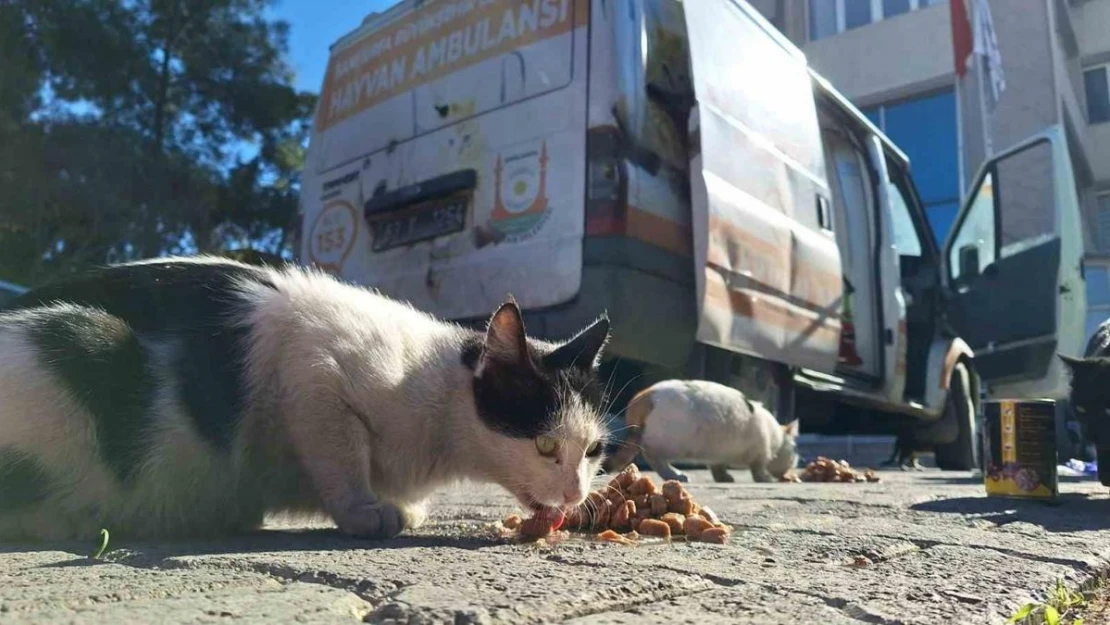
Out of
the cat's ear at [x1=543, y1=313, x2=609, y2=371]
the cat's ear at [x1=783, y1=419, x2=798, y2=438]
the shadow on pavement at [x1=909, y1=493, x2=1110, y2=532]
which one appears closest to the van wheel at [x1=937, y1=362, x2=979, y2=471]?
the cat's ear at [x1=783, y1=419, x2=798, y2=438]

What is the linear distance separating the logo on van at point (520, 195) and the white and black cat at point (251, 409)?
174 centimetres

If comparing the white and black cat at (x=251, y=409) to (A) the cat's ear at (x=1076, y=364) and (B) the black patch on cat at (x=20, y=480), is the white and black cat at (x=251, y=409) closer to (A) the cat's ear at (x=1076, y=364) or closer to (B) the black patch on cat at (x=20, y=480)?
(B) the black patch on cat at (x=20, y=480)

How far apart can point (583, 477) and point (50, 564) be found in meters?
1.09

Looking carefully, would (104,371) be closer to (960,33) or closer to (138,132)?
(138,132)

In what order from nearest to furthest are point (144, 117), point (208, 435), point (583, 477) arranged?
point (208, 435) < point (583, 477) < point (144, 117)

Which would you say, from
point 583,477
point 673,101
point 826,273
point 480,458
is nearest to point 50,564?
point 480,458

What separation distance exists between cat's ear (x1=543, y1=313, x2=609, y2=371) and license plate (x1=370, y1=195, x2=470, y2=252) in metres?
2.05

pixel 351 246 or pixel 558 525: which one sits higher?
pixel 351 246

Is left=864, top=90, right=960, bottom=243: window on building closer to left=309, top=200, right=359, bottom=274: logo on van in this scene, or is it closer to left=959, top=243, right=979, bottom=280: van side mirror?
left=959, top=243, right=979, bottom=280: van side mirror

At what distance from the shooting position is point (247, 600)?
1.13 metres

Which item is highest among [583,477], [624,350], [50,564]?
[624,350]

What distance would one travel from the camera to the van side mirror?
6695mm

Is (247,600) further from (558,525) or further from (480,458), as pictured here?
(558,525)

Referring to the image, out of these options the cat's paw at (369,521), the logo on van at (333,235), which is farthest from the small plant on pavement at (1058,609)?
the logo on van at (333,235)
